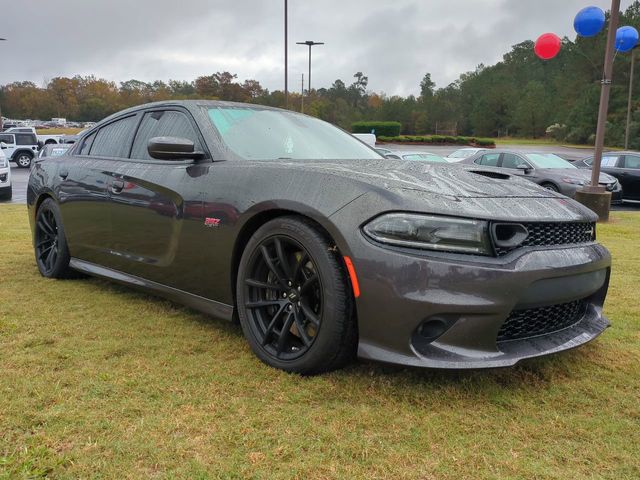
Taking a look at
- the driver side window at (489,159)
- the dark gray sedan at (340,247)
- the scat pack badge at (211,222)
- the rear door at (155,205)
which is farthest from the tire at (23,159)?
the scat pack badge at (211,222)

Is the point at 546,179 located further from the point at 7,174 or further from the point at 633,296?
the point at 7,174

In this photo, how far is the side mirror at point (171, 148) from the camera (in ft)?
9.68

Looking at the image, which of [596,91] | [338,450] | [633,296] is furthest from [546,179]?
[596,91]

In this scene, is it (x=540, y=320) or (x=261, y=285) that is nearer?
(x=540, y=320)

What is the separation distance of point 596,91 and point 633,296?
56.9m

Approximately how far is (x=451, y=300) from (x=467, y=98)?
86.6m

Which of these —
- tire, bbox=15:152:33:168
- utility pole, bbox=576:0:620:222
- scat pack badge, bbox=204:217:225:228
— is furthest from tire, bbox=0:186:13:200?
tire, bbox=15:152:33:168

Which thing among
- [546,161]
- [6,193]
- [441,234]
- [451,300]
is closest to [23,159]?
[6,193]

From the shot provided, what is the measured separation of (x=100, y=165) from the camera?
384cm

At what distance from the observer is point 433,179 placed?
2559 millimetres

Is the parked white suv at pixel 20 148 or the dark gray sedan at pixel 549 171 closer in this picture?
the dark gray sedan at pixel 549 171

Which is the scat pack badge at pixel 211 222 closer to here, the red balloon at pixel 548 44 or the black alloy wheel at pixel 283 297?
the black alloy wheel at pixel 283 297

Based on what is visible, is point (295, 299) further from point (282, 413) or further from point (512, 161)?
point (512, 161)

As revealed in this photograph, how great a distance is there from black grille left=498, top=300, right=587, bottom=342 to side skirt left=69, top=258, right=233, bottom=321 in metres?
1.37
